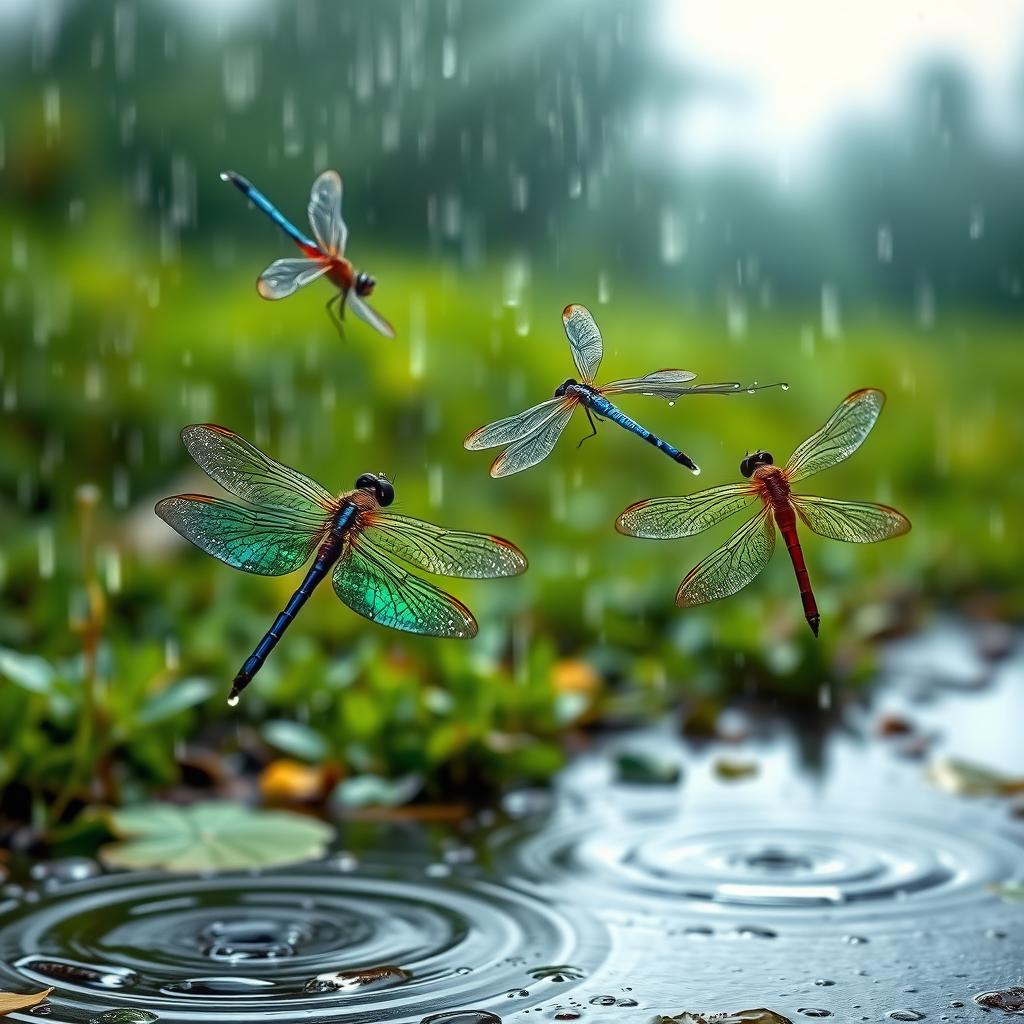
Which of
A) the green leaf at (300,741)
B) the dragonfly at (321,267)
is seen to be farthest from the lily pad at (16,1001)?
the dragonfly at (321,267)

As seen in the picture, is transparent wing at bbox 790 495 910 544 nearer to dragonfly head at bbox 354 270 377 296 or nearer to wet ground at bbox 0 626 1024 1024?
dragonfly head at bbox 354 270 377 296

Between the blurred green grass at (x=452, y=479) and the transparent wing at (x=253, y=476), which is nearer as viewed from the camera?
the transparent wing at (x=253, y=476)

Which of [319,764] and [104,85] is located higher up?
[104,85]

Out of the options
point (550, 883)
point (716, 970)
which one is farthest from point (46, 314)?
point (716, 970)

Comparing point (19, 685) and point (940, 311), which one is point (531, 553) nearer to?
point (19, 685)

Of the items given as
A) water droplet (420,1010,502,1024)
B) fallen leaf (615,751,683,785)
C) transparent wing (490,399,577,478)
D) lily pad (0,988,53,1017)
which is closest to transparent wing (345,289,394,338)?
transparent wing (490,399,577,478)

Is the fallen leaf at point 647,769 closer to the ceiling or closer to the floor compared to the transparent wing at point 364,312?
closer to the floor

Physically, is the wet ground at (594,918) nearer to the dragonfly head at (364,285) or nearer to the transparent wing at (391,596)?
the transparent wing at (391,596)

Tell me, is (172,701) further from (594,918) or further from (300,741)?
(594,918)
